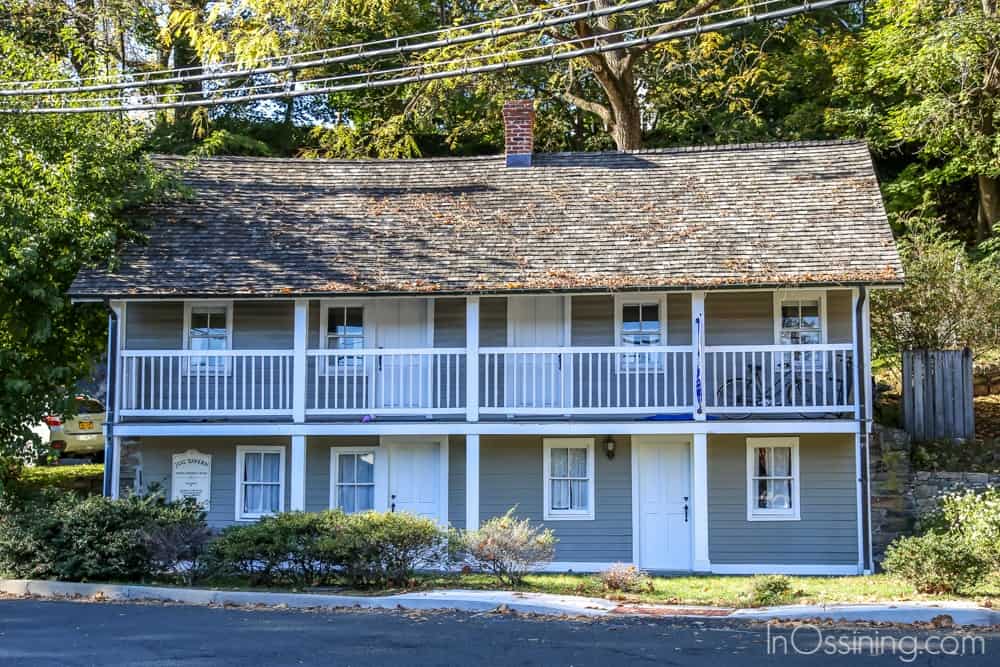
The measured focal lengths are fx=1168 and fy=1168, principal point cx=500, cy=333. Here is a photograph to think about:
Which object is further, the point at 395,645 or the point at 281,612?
the point at 281,612

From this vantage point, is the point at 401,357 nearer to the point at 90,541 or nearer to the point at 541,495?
the point at 541,495

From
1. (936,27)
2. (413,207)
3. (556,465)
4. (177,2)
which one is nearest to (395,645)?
(556,465)

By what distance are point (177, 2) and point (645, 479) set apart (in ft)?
71.6

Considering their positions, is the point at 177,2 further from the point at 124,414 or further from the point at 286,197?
the point at 124,414

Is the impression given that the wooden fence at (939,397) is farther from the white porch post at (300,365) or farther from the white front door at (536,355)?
the white porch post at (300,365)

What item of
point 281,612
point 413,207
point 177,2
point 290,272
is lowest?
point 281,612

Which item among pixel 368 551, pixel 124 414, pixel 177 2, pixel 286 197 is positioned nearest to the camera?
pixel 368 551

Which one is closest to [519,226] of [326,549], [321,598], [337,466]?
[337,466]

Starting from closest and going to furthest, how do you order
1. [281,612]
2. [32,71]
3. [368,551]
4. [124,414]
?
[281,612], [368,551], [124,414], [32,71]

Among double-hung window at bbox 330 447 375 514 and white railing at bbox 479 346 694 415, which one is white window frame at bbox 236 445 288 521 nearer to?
double-hung window at bbox 330 447 375 514

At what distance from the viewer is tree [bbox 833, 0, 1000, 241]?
85.7 ft

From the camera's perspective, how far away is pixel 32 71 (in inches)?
848

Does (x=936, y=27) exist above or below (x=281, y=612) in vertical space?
above

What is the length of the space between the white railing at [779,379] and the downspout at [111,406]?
10.2m
